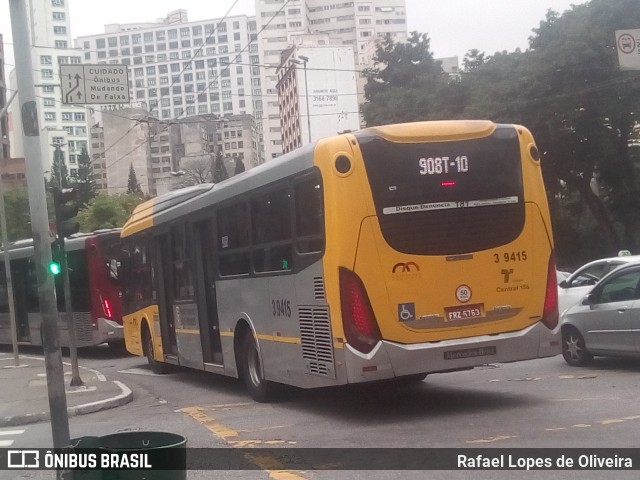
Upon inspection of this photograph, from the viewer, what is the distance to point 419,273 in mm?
9742

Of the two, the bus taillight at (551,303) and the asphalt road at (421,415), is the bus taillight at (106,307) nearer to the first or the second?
the asphalt road at (421,415)

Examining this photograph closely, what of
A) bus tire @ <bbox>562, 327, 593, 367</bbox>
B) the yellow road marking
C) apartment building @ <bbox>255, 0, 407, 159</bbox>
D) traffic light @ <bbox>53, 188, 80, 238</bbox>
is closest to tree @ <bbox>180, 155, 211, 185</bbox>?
traffic light @ <bbox>53, 188, 80, 238</bbox>

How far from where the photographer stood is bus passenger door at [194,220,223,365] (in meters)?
13.5

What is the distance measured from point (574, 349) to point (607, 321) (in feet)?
3.57

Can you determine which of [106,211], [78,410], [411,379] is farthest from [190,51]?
[411,379]

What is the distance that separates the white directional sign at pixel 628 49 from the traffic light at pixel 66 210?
32.2ft

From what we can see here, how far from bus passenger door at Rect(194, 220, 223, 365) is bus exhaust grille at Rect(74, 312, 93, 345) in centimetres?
970

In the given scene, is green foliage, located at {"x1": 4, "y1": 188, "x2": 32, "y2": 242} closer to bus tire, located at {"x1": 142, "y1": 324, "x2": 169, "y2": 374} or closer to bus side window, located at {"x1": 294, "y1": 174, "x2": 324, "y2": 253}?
bus tire, located at {"x1": 142, "y1": 324, "x2": 169, "y2": 374}

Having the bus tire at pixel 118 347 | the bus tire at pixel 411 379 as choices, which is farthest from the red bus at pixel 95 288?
the bus tire at pixel 411 379

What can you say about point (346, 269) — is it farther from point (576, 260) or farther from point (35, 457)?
point (576, 260)

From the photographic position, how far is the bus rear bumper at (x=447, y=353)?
941cm

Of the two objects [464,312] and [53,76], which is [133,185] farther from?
[464,312]

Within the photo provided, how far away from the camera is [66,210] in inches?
552

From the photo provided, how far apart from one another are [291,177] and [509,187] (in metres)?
2.46
